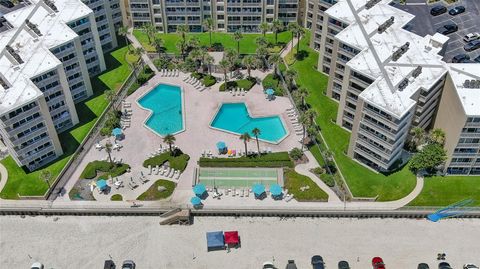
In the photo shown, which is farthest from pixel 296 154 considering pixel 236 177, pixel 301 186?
pixel 236 177

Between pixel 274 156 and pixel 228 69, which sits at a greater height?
pixel 228 69

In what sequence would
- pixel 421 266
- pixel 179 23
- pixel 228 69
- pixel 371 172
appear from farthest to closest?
pixel 179 23 < pixel 228 69 < pixel 371 172 < pixel 421 266

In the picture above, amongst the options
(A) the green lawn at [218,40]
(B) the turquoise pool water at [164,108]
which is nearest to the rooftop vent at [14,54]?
(B) the turquoise pool water at [164,108]

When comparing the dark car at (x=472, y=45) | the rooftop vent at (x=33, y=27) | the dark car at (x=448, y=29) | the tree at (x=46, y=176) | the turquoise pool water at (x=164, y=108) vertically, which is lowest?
the tree at (x=46, y=176)

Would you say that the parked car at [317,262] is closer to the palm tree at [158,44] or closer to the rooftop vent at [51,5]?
the palm tree at [158,44]

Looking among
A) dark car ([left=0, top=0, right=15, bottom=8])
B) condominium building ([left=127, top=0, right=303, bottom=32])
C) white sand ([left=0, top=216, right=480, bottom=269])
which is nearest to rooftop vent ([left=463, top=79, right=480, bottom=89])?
white sand ([left=0, top=216, right=480, bottom=269])

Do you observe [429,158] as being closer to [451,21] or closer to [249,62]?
[451,21]

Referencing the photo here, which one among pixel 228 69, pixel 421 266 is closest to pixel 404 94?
pixel 421 266

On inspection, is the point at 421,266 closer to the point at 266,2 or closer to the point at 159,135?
the point at 159,135
